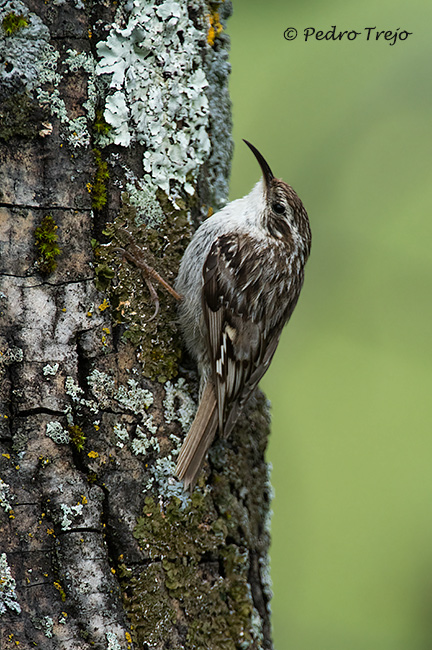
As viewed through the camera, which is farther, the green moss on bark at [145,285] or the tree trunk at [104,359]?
the green moss on bark at [145,285]

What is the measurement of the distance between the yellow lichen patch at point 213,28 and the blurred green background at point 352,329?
0.88 meters

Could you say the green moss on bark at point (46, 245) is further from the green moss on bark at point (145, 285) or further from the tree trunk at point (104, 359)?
the green moss on bark at point (145, 285)

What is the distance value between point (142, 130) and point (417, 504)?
2792 millimetres

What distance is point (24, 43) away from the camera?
1906mm

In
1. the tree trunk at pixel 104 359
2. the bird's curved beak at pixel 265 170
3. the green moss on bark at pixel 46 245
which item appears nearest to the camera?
the tree trunk at pixel 104 359

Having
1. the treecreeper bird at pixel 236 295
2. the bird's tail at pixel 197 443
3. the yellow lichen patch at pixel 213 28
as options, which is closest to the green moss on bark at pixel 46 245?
the treecreeper bird at pixel 236 295

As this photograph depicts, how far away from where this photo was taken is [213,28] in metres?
2.42

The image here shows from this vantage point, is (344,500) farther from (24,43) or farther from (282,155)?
(24,43)

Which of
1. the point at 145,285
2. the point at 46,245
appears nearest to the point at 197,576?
the point at 145,285

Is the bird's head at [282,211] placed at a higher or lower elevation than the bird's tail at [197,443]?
higher

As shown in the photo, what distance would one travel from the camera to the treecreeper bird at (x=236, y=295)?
2256mm

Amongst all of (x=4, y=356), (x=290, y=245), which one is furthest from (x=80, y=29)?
(x=290, y=245)

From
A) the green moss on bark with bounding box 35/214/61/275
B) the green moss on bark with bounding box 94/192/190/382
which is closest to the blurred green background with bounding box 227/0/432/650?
the green moss on bark with bounding box 94/192/190/382

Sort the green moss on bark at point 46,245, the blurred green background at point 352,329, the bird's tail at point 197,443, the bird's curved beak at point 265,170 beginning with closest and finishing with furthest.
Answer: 1. the green moss on bark at point 46,245
2. the bird's tail at point 197,443
3. the bird's curved beak at point 265,170
4. the blurred green background at point 352,329
